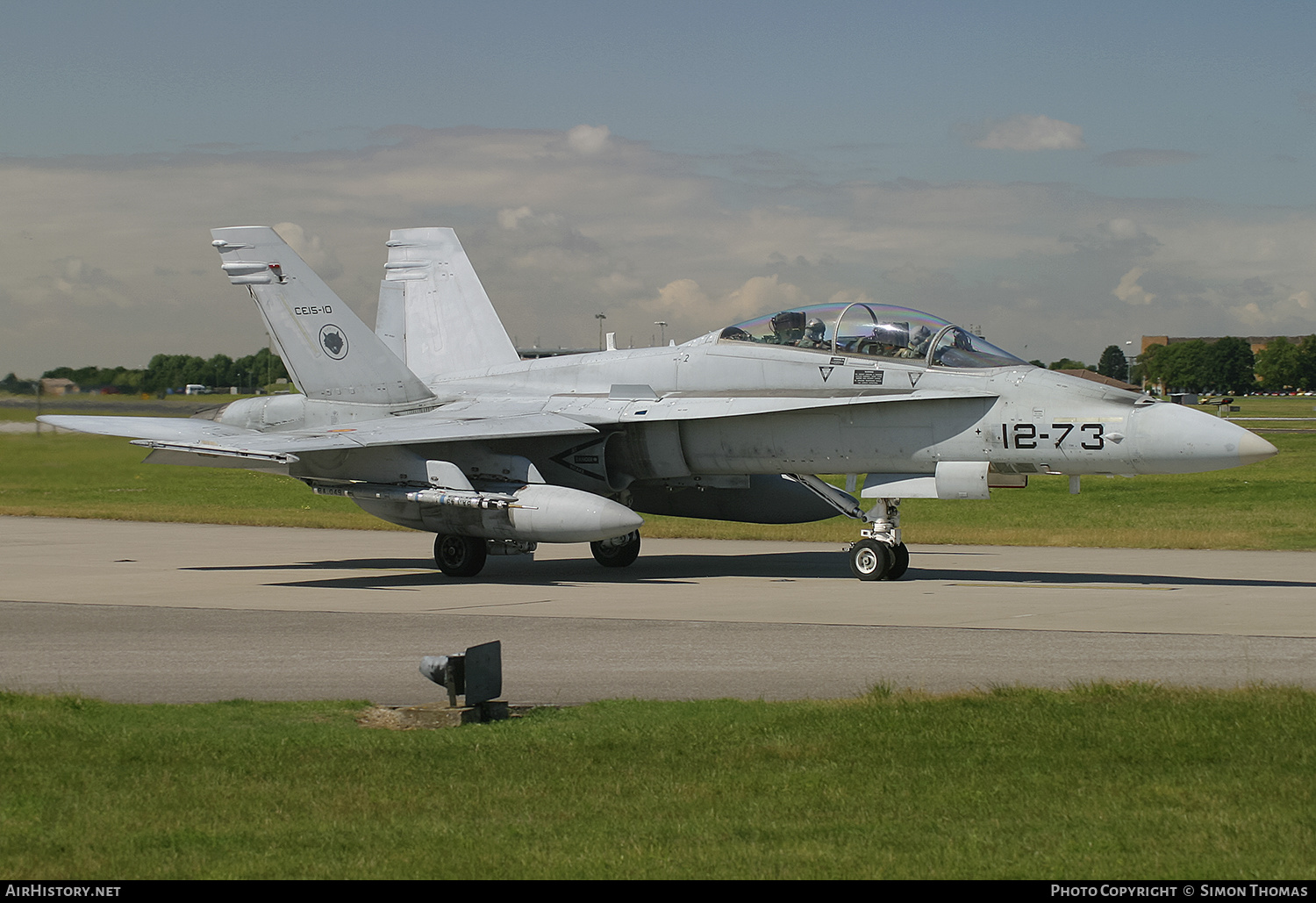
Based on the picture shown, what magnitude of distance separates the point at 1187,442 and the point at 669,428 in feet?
20.8

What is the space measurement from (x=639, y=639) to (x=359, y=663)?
8.28 feet

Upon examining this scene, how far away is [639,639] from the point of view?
11945 millimetres

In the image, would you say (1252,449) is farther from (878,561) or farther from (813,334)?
(813,334)

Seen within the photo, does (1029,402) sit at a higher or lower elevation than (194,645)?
higher

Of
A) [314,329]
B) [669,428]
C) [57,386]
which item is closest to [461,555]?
[669,428]

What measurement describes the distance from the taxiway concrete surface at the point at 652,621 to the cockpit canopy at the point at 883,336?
2719 millimetres

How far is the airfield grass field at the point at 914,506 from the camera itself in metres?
23.0

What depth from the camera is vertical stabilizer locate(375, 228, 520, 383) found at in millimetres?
22500

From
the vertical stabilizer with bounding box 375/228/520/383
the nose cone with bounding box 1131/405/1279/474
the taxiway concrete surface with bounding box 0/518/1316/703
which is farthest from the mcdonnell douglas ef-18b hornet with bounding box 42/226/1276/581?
the vertical stabilizer with bounding box 375/228/520/383

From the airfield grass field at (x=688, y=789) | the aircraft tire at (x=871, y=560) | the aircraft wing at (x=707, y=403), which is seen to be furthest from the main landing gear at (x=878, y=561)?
the airfield grass field at (x=688, y=789)

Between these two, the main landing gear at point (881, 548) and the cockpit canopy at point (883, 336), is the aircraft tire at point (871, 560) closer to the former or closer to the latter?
the main landing gear at point (881, 548)

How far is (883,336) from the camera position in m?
16.5
